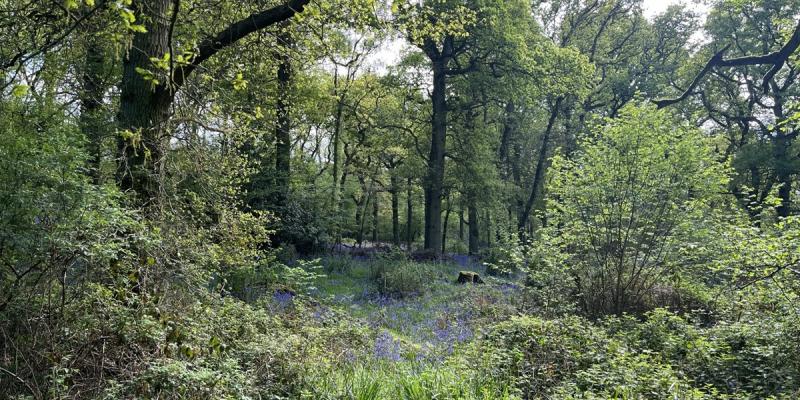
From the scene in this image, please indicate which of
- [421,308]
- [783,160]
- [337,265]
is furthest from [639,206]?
[783,160]

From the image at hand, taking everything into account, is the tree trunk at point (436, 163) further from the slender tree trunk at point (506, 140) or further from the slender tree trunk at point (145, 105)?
the slender tree trunk at point (145, 105)

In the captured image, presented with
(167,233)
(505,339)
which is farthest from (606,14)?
(167,233)

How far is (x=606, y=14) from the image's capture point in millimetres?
24234

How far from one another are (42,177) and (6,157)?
1.05 ft

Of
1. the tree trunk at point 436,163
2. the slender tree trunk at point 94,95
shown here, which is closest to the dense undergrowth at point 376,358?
the slender tree trunk at point 94,95

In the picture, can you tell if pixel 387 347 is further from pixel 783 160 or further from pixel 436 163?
pixel 783 160

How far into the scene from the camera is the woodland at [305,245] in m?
3.73

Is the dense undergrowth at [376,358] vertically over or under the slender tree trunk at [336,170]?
under

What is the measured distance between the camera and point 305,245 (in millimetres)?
16141

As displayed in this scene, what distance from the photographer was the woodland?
3.73 meters

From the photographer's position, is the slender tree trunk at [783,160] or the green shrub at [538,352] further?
the slender tree trunk at [783,160]

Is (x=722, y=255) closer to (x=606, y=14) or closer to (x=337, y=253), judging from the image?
(x=337, y=253)

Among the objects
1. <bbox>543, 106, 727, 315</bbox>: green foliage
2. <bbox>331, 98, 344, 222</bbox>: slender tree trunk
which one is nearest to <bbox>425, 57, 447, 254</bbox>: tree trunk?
<bbox>331, 98, 344, 222</bbox>: slender tree trunk

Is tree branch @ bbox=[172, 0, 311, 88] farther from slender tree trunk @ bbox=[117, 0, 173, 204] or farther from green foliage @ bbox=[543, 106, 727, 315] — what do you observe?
green foliage @ bbox=[543, 106, 727, 315]
